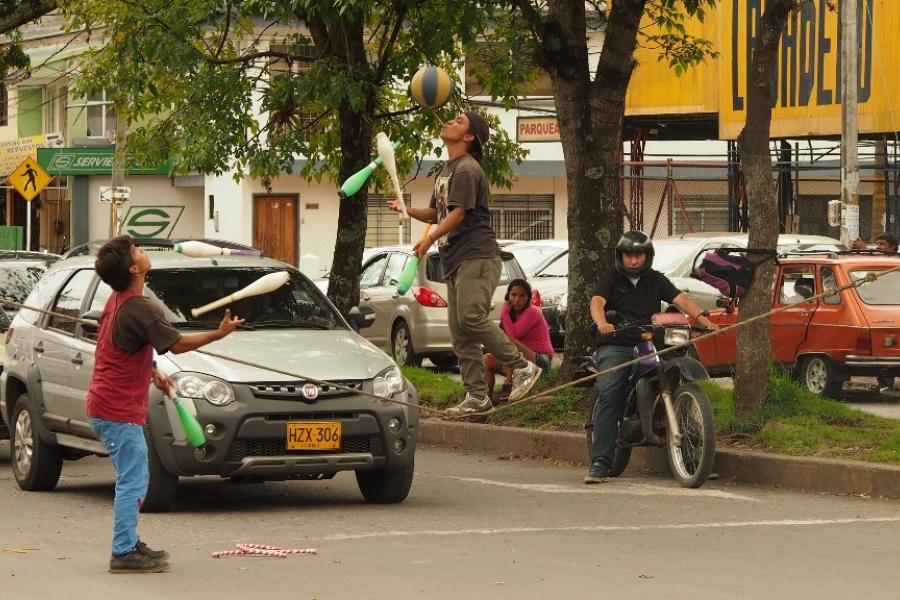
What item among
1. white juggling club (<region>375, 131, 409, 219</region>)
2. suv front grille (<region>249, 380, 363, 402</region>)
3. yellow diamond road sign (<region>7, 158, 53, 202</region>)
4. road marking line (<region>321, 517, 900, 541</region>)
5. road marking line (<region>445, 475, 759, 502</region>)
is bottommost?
road marking line (<region>445, 475, 759, 502</region>)

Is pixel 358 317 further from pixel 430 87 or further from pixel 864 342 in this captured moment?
pixel 864 342

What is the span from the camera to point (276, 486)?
1252 centimetres

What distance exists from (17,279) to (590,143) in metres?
6.76

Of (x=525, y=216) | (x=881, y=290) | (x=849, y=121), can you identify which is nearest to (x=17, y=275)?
(x=881, y=290)

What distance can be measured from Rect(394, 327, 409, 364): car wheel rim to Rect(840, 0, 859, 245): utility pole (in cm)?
831

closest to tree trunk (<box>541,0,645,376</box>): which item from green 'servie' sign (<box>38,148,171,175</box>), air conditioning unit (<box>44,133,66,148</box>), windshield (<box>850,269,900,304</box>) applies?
windshield (<box>850,269,900,304</box>)

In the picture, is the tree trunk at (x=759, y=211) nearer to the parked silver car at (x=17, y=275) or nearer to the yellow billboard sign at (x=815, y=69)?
the parked silver car at (x=17, y=275)

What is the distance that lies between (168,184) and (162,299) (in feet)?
130

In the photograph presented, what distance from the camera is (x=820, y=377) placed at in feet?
61.2

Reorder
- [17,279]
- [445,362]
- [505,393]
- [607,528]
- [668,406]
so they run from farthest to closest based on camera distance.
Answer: [445,362] < [17,279] < [505,393] < [668,406] < [607,528]

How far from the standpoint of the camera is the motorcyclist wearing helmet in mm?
12312

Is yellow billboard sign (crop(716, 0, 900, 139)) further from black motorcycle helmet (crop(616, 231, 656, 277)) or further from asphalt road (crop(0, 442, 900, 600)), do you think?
asphalt road (crop(0, 442, 900, 600))

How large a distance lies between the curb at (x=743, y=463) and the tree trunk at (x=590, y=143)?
3.38ft

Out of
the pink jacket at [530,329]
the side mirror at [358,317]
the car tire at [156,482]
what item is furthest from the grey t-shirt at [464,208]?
the pink jacket at [530,329]
